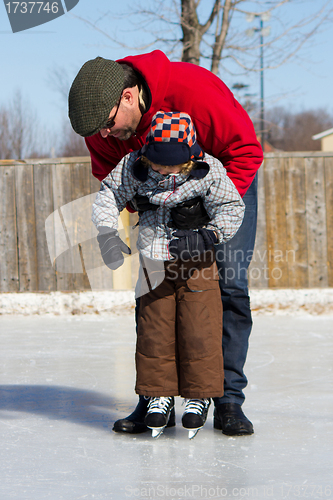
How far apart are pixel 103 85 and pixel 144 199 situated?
341 millimetres

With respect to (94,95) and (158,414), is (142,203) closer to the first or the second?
(94,95)

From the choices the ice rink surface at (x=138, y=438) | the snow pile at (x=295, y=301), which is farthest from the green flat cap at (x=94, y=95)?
the snow pile at (x=295, y=301)

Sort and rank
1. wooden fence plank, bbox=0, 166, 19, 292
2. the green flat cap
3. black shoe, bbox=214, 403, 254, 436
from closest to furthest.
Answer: the green flat cap → black shoe, bbox=214, 403, 254, 436 → wooden fence plank, bbox=0, 166, 19, 292

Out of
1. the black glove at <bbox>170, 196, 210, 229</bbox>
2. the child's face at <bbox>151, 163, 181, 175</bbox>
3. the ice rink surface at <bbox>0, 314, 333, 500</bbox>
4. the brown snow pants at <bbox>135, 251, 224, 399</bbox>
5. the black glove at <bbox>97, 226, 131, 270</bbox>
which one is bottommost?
the ice rink surface at <bbox>0, 314, 333, 500</bbox>

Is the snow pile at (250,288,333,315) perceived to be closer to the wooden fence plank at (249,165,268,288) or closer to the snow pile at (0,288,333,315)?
the snow pile at (0,288,333,315)

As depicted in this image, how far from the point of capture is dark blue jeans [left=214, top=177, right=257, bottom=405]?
176cm

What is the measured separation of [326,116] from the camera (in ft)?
158

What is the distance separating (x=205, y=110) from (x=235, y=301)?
613 millimetres

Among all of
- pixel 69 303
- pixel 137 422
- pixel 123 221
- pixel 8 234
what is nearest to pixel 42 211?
pixel 8 234

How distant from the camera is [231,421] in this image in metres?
1.72

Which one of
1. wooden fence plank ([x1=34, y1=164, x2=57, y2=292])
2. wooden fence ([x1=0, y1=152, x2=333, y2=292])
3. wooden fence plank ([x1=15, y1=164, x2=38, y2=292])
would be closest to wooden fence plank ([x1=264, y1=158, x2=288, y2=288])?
wooden fence ([x1=0, y1=152, x2=333, y2=292])

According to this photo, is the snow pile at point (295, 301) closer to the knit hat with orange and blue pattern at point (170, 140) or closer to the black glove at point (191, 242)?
the black glove at point (191, 242)

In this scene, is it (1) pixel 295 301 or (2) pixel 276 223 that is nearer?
(1) pixel 295 301

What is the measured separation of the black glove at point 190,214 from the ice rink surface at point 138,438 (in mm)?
651
